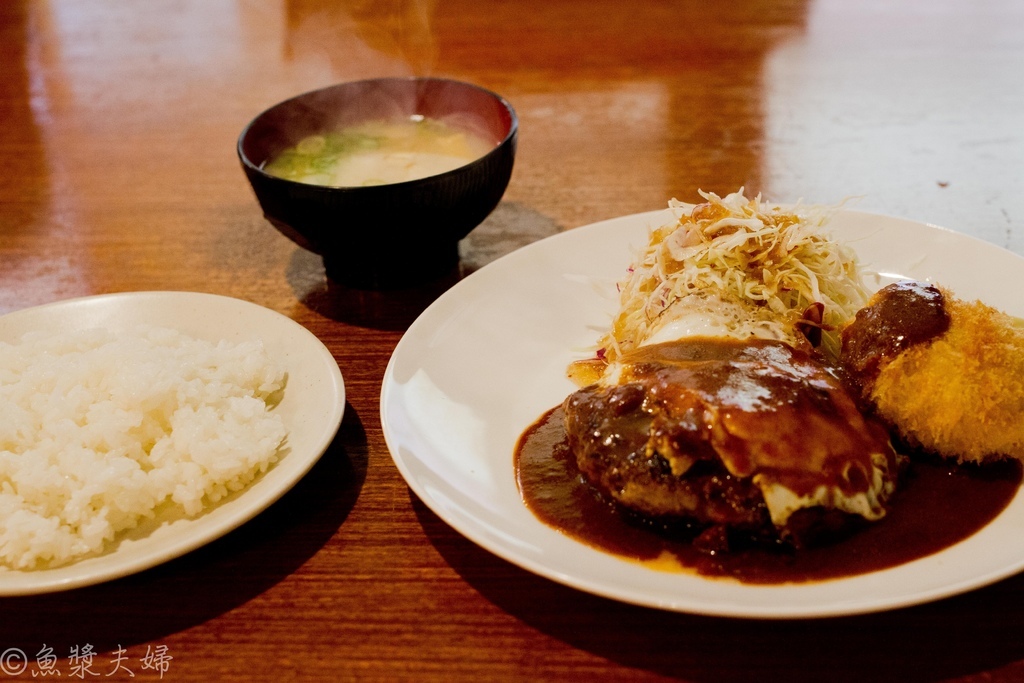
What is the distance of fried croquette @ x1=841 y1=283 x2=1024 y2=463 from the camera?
1977mm

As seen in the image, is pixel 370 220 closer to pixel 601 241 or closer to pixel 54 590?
pixel 601 241

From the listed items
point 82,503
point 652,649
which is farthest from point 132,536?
point 652,649

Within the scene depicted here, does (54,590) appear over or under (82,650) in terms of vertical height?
over

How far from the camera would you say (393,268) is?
3.04 meters

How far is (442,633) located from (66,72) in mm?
5524

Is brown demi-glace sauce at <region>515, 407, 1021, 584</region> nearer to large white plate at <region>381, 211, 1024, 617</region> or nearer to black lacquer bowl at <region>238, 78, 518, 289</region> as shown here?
large white plate at <region>381, 211, 1024, 617</region>

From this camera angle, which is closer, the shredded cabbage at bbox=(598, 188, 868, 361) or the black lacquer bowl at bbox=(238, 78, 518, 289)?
the shredded cabbage at bbox=(598, 188, 868, 361)

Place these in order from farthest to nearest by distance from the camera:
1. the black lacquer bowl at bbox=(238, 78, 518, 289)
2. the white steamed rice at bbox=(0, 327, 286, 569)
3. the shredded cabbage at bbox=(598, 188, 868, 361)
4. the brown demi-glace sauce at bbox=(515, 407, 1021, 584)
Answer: the black lacquer bowl at bbox=(238, 78, 518, 289) → the shredded cabbage at bbox=(598, 188, 868, 361) → the white steamed rice at bbox=(0, 327, 286, 569) → the brown demi-glace sauce at bbox=(515, 407, 1021, 584)

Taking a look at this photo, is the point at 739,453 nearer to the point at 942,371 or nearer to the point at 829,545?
the point at 829,545

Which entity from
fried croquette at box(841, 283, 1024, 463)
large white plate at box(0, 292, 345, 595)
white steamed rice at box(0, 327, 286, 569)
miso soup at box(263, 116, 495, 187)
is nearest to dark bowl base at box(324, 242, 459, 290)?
miso soup at box(263, 116, 495, 187)

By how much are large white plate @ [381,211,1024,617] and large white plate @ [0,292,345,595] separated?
218 millimetres

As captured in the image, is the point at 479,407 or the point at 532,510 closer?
the point at 532,510

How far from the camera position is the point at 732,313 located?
2395mm

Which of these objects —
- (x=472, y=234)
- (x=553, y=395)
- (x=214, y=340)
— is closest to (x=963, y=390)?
(x=553, y=395)
